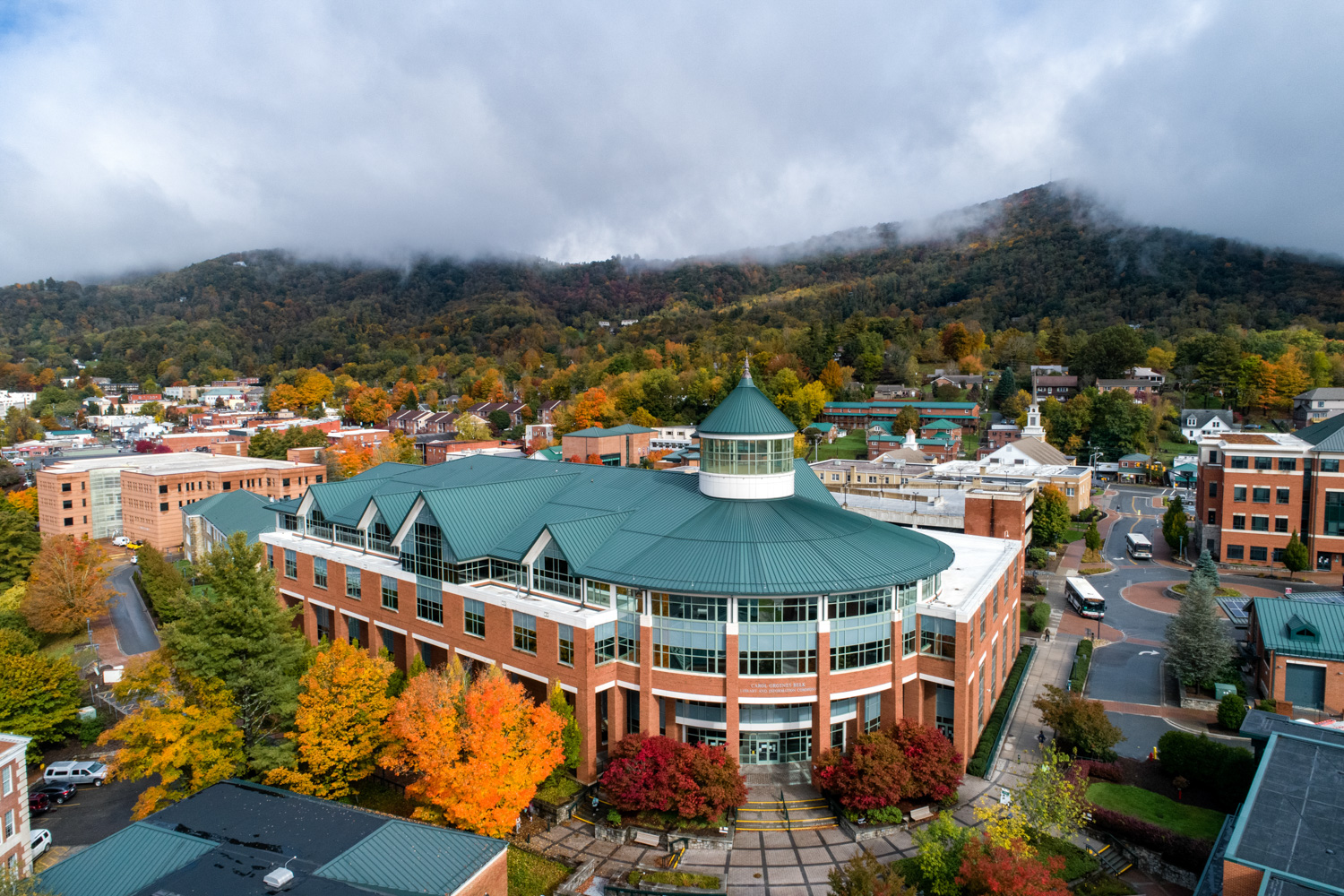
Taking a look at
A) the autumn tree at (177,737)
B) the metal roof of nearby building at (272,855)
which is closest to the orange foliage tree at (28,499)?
the autumn tree at (177,737)

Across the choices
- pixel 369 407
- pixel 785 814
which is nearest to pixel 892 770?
pixel 785 814

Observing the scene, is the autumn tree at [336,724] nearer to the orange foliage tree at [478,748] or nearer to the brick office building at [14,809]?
the orange foliage tree at [478,748]

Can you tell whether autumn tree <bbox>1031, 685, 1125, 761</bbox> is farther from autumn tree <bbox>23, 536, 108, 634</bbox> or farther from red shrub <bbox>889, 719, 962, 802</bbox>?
autumn tree <bbox>23, 536, 108, 634</bbox>

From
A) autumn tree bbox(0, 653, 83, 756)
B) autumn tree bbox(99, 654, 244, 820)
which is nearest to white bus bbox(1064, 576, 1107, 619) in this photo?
autumn tree bbox(99, 654, 244, 820)

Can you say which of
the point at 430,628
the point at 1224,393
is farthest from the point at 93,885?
the point at 1224,393

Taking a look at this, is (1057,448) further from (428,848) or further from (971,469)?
(428,848)

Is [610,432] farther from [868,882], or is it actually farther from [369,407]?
[369,407]
